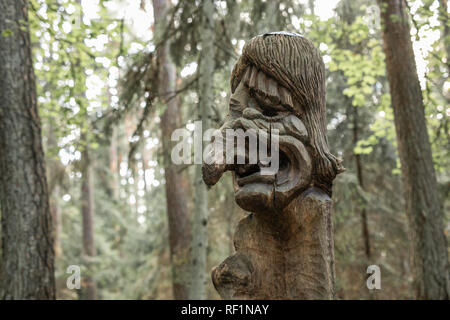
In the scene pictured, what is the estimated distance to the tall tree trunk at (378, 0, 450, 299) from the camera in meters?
5.41

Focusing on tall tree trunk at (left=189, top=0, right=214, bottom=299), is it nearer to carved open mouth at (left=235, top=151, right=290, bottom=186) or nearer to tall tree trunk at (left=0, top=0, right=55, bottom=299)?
tall tree trunk at (left=0, top=0, right=55, bottom=299)

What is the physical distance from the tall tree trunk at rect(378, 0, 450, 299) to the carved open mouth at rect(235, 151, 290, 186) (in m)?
3.96

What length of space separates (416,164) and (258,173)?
4172 millimetres

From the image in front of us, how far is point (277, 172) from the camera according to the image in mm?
2371

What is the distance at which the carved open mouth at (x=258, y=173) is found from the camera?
2.31 m

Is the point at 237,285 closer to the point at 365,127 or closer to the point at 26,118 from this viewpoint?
the point at 26,118

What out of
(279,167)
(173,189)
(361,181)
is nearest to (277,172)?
(279,167)

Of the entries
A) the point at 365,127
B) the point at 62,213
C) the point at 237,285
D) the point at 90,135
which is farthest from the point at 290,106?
the point at 62,213

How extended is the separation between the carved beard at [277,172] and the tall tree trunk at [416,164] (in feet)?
12.9

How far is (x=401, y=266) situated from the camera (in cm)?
1055

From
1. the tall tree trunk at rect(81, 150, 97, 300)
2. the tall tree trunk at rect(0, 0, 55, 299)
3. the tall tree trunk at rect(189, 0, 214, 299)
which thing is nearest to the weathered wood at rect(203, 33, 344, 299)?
the tall tree trunk at rect(189, 0, 214, 299)
